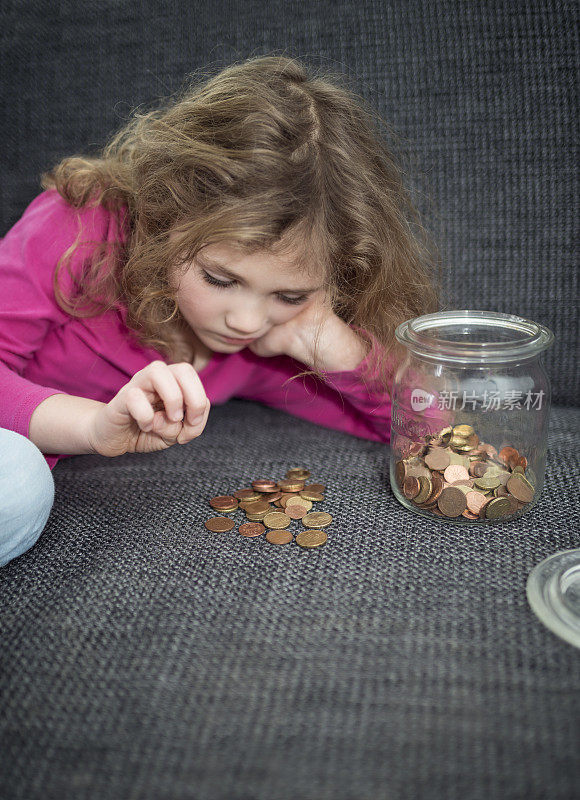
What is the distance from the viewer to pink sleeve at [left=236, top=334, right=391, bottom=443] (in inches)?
45.1

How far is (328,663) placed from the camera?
25.7 inches

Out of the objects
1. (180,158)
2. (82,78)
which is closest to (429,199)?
(180,158)

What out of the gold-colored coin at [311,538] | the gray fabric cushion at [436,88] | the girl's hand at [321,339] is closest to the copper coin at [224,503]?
the gold-colored coin at [311,538]

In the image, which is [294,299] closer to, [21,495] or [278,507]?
[278,507]

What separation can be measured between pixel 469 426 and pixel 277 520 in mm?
264

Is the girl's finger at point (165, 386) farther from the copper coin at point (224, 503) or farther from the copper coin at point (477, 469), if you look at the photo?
the copper coin at point (477, 469)

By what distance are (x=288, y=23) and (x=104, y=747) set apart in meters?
1.06

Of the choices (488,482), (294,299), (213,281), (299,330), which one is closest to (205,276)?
(213,281)

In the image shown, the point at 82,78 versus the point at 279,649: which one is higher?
the point at 82,78

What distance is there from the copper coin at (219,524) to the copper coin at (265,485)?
3.0 inches

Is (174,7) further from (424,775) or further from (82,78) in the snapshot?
(424,775)

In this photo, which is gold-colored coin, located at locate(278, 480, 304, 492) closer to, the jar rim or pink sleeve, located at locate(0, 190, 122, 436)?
the jar rim

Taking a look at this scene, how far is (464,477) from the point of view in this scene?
875mm

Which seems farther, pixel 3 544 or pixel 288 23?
pixel 288 23
